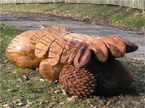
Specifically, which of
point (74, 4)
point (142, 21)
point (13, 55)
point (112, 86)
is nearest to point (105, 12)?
point (142, 21)

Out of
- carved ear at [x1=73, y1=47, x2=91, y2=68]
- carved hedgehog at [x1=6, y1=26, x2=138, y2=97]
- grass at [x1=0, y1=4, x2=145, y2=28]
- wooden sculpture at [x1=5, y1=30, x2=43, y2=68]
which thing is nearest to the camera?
carved ear at [x1=73, y1=47, x2=91, y2=68]

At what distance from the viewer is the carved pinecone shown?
404 centimetres

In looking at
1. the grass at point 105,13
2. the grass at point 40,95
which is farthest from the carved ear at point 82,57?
the grass at point 105,13

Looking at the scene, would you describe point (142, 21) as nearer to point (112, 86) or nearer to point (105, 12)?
point (105, 12)

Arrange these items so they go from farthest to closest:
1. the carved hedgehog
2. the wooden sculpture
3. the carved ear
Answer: the wooden sculpture, the carved hedgehog, the carved ear

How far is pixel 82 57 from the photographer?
392 cm

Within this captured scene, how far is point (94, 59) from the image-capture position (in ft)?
13.5

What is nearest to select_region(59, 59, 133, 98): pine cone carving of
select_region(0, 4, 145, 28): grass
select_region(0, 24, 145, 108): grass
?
select_region(0, 24, 145, 108): grass

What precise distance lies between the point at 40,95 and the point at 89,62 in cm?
102

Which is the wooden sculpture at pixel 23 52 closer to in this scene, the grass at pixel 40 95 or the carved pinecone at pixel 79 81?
the grass at pixel 40 95

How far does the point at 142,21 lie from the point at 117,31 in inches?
71.2

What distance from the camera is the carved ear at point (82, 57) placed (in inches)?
151

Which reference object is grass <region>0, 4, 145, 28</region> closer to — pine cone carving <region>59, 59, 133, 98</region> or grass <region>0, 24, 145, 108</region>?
grass <region>0, 24, 145, 108</region>

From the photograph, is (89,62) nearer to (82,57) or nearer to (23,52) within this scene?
(82,57)
